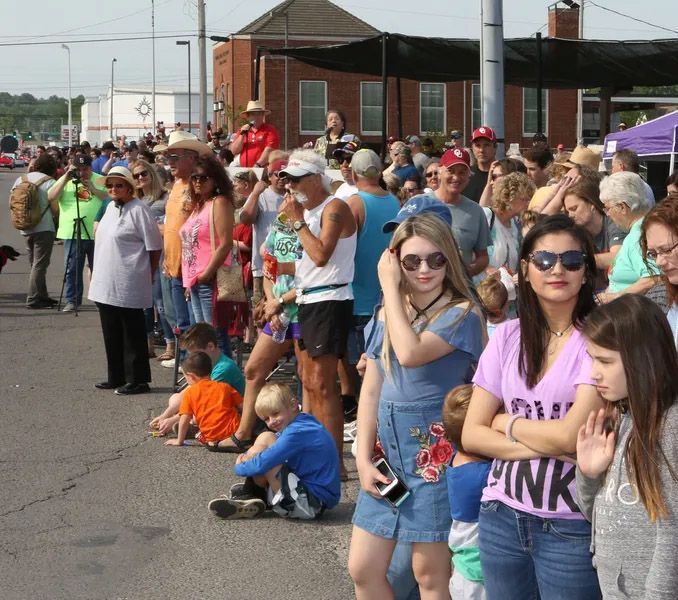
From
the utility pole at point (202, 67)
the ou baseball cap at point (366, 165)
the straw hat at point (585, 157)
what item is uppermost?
Result: the utility pole at point (202, 67)

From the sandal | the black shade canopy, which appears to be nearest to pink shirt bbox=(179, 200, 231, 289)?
the sandal

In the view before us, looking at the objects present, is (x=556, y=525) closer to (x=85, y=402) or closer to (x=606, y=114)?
(x=85, y=402)

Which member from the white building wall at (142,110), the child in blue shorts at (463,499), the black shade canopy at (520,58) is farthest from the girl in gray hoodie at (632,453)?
the white building wall at (142,110)

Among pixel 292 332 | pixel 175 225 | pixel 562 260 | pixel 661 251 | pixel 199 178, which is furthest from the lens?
pixel 175 225

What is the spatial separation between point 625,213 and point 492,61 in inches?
152

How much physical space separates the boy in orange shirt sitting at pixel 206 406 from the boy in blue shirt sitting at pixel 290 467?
1664 mm

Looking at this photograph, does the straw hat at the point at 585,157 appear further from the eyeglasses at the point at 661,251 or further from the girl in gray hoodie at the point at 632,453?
the girl in gray hoodie at the point at 632,453

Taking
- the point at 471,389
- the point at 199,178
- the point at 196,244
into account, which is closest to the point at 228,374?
the point at 196,244

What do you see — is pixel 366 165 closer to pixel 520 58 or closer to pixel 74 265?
pixel 520 58

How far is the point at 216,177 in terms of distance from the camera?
381 inches

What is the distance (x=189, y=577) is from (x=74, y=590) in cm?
54

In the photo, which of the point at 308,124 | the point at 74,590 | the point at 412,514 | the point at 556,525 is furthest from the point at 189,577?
the point at 308,124

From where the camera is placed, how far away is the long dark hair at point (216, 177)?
31.6 feet

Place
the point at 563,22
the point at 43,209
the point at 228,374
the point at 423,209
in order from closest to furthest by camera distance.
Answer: the point at 423,209, the point at 228,374, the point at 43,209, the point at 563,22
